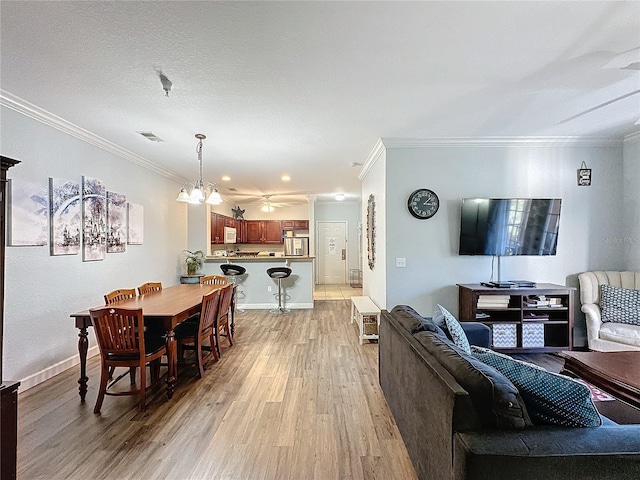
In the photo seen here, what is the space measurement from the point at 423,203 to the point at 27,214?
13.9 feet

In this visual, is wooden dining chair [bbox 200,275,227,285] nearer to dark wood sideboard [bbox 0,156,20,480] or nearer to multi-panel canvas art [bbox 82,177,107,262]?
multi-panel canvas art [bbox 82,177,107,262]

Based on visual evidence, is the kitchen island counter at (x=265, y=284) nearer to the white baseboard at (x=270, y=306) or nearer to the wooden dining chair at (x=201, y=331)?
the white baseboard at (x=270, y=306)

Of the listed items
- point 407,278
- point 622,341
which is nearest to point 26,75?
point 407,278

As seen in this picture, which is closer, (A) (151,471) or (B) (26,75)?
(A) (151,471)

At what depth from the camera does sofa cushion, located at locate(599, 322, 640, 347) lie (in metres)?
3.32

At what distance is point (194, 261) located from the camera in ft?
21.4

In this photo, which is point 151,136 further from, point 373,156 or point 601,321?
point 601,321

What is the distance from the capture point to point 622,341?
3.39 metres

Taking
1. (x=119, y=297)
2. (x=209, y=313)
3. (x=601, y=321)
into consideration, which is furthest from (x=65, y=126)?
(x=601, y=321)

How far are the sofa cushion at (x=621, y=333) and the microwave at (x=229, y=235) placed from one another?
7512 millimetres

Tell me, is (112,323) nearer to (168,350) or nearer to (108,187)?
(168,350)

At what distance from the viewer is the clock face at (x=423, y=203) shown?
4.20m

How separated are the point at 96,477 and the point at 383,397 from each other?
209cm

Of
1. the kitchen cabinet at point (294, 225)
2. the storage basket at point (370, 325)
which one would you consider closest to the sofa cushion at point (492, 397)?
the storage basket at point (370, 325)
